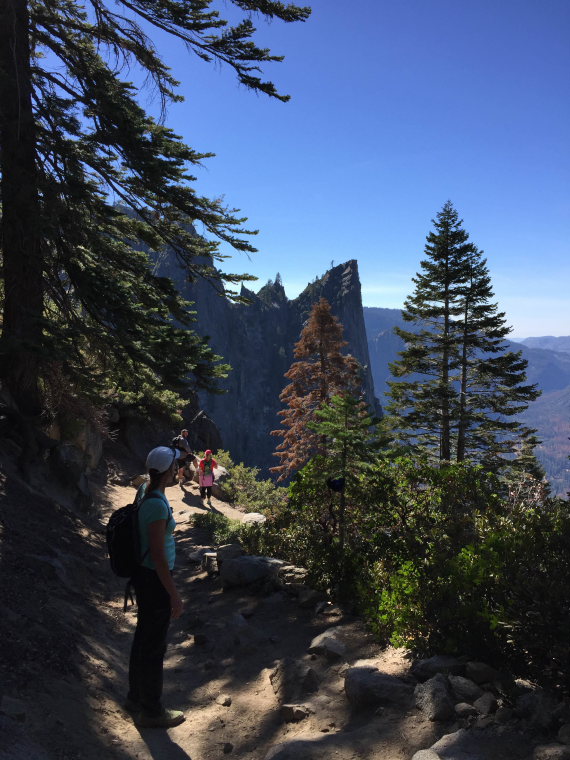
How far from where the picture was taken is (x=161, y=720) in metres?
3.91

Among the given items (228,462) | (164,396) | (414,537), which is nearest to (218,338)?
(228,462)

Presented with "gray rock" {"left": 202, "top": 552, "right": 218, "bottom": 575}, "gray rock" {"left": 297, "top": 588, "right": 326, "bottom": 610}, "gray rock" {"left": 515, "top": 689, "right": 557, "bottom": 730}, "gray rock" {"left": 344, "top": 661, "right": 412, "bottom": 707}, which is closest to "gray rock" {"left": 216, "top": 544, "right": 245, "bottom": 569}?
"gray rock" {"left": 202, "top": 552, "right": 218, "bottom": 575}

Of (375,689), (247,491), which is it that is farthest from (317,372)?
(375,689)

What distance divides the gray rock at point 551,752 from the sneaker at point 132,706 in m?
2.92

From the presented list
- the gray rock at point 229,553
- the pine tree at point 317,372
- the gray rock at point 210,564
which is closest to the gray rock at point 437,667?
the gray rock at point 229,553

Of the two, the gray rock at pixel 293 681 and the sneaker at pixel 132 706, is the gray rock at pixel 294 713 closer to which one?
the gray rock at pixel 293 681

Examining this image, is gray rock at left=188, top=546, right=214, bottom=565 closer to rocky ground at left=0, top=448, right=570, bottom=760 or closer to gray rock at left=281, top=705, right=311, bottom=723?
rocky ground at left=0, top=448, right=570, bottom=760

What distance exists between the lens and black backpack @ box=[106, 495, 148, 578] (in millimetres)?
3830

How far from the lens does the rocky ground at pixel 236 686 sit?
3105 mm

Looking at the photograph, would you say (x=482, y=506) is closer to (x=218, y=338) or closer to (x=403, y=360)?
(x=403, y=360)

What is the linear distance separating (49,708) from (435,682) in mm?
2753

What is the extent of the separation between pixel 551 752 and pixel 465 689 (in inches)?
30.8

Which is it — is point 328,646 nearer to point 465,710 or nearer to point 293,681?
point 293,681

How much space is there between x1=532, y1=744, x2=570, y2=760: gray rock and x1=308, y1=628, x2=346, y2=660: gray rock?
2187 millimetres
